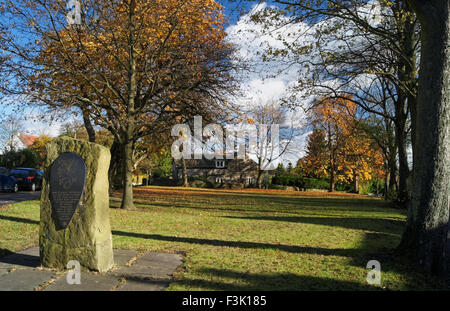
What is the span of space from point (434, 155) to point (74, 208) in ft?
20.3

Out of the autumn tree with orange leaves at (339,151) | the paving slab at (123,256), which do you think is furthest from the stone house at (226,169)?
the paving slab at (123,256)

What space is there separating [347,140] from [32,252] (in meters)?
31.4

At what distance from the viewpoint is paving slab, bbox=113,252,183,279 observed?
4805 millimetres

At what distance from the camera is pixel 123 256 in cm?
579

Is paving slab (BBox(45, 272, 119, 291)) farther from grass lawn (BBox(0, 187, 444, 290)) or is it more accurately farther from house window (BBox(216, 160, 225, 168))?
house window (BBox(216, 160, 225, 168))

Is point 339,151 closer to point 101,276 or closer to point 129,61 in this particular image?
point 129,61

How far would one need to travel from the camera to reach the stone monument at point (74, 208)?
16.0ft

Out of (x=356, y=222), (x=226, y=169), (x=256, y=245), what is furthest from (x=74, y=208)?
(x=226, y=169)

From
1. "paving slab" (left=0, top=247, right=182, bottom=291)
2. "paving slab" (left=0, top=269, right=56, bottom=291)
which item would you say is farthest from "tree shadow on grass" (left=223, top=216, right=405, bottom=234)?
"paving slab" (left=0, top=269, right=56, bottom=291)

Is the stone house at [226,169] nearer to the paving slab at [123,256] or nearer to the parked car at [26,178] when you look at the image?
the parked car at [26,178]

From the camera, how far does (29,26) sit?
1110 cm

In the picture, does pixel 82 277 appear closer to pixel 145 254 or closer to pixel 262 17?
pixel 145 254

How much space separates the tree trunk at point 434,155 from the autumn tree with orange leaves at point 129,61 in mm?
8834
